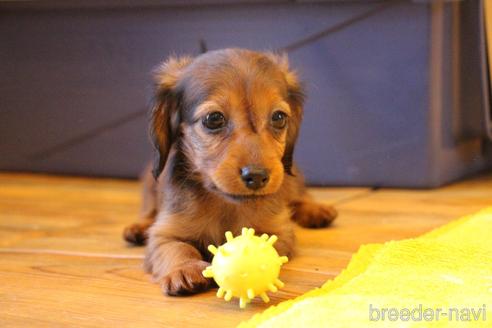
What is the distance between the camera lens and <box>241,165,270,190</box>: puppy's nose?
1954 mm

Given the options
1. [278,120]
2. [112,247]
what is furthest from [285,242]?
[112,247]

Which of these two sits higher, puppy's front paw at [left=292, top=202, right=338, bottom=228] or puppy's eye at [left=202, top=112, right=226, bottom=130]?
puppy's eye at [left=202, top=112, right=226, bottom=130]

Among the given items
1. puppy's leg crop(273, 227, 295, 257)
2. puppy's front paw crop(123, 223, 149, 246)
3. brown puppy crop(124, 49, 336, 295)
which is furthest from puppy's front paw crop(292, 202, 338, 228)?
puppy's front paw crop(123, 223, 149, 246)

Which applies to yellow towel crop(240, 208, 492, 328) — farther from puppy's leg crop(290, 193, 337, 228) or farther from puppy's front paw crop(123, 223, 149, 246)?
puppy's front paw crop(123, 223, 149, 246)

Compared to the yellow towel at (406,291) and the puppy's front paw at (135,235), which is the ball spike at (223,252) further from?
the puppy's front paw at (135,235)

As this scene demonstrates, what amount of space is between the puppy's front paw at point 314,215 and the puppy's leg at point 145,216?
0.56 meters

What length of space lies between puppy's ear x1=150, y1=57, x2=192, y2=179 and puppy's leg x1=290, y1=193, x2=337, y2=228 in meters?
0.74

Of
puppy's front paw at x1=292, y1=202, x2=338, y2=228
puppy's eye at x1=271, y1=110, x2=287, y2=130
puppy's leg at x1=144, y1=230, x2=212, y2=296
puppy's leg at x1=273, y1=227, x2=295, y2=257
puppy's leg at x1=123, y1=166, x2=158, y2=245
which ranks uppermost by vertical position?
puppy's eye at x1=271, y1=110, x2=287, y2=130

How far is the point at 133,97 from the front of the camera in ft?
13.3

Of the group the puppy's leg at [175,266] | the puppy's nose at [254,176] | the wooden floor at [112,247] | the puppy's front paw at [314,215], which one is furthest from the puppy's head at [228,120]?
the puppy's front paw at [314,215]

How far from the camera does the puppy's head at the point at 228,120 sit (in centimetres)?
200

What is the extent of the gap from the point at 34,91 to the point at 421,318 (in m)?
3.17

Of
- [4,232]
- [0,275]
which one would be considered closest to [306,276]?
[0,275]

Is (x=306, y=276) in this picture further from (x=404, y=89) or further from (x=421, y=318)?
(x=404, y=89)
